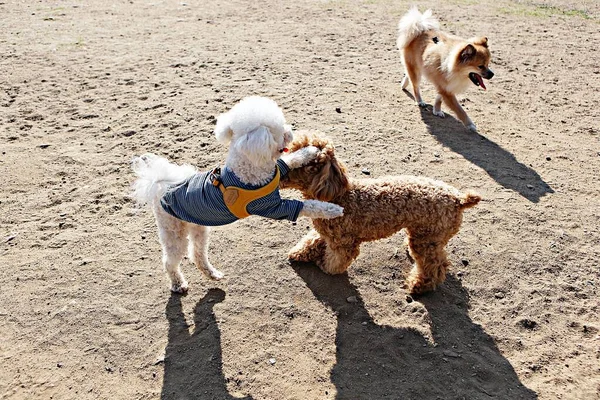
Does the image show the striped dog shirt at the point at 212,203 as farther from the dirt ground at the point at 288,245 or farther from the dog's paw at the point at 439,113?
the dog's paw at the point at 439,113

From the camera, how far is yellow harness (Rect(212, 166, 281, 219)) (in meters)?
3.29

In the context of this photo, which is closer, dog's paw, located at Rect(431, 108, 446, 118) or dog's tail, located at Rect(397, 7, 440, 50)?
dog's paw, located at Rect(431, 108, 446, 118)

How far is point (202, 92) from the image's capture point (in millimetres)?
6930

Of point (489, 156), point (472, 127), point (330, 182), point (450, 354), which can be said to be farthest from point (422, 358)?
point (472, 127)

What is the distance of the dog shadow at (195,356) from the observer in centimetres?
334

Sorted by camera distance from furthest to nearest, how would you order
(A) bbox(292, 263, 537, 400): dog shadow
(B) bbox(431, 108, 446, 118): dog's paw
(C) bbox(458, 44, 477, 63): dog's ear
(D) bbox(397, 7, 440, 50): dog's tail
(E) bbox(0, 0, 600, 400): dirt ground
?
(D) bbox(397, 7, 440, 50): dog's tail
(B) bbox(431, 108, 446, 118): dog's paw
(C) bbox(458, 44, 477, 63): dog's ear
(E) bbox(0, 0, 600, 400): dirt ground
(A) bbox(292, 263, 537, 400): dog shadow

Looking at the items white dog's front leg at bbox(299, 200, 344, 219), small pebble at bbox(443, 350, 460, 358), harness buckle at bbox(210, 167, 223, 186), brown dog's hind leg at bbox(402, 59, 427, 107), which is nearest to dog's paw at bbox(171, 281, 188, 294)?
harness buckle at bbox(210, 167, 223, 186)

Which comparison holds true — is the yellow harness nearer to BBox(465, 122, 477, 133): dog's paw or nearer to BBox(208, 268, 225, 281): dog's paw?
BBox(208, 268, 225, 281): dog's paw

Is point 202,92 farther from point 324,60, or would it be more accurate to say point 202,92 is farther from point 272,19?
point 272,19

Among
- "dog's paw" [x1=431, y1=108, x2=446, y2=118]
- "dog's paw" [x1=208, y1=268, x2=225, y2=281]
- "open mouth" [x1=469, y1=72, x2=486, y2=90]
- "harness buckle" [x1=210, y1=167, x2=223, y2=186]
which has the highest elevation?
"open mouth" [x1=469, y1=72, x2=486, y2=90]

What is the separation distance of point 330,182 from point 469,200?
3.58 ft

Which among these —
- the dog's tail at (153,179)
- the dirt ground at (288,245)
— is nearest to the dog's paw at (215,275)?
the dirt ground at (288,245)

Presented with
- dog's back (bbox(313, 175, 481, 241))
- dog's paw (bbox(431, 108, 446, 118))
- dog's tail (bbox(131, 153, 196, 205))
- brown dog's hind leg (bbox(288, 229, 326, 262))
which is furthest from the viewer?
dog's paw (bbox(431, 108, 446, 118))

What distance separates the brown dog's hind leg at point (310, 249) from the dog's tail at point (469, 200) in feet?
4.04
